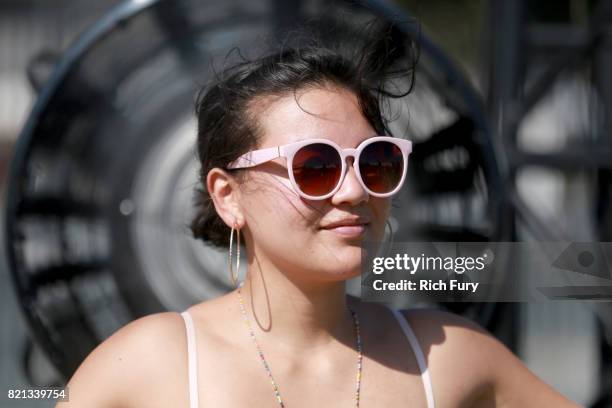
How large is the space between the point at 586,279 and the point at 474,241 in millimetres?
498

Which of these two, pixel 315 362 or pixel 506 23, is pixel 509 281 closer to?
pixel 315 362

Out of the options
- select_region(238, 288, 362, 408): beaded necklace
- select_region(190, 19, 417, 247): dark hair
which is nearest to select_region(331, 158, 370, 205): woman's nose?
select_region(190, 19, 417, 247): dark hair

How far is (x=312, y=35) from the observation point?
140 centimetres

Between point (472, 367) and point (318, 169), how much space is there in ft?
1.36

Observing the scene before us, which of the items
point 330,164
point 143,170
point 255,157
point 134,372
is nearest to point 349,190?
point 330,164

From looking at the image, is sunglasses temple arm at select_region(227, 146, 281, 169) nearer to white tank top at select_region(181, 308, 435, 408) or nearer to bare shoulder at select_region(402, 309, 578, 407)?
white tank top at select_region(181, 308, 435, 408)

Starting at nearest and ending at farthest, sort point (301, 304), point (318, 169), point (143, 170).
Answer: point (318, 169) → point (301, 304) → point (143, 170)

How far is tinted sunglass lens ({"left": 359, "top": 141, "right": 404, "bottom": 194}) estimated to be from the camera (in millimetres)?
1192

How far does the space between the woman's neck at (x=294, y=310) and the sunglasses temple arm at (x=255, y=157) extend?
159 mm

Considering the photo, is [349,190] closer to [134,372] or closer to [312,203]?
[312,203]

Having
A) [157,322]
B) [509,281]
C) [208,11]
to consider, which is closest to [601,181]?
[509,281]

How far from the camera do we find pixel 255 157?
124 centimetres

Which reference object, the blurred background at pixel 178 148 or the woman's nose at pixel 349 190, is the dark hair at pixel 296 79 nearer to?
the woman's nose at pixel 349 190

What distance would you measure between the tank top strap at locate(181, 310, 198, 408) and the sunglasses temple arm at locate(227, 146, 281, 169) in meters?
0.24
